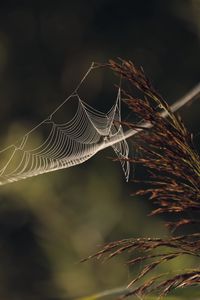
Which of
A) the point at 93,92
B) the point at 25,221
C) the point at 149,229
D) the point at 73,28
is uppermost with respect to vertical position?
the point at 73,28

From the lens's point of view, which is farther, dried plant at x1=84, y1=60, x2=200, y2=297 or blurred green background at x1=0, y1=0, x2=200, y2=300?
blurred green background at x1=0, y1=0, x2=200, y2=300

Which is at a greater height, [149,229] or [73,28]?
[73,28]

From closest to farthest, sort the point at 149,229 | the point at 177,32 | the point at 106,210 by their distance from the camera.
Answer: the point at 149,229
the point at 106,210
the point at 177,32

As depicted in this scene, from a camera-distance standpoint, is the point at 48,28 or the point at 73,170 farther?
the point at 48,28

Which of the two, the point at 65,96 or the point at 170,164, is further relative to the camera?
the point at 65,96

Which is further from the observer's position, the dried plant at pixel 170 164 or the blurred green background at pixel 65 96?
the blurred green background at pixel 65 96

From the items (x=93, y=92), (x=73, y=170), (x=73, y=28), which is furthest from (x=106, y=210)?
(x=73, y=28)

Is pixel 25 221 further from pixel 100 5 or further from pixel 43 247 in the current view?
pixel 100 5

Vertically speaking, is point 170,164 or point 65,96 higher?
point 65,96
